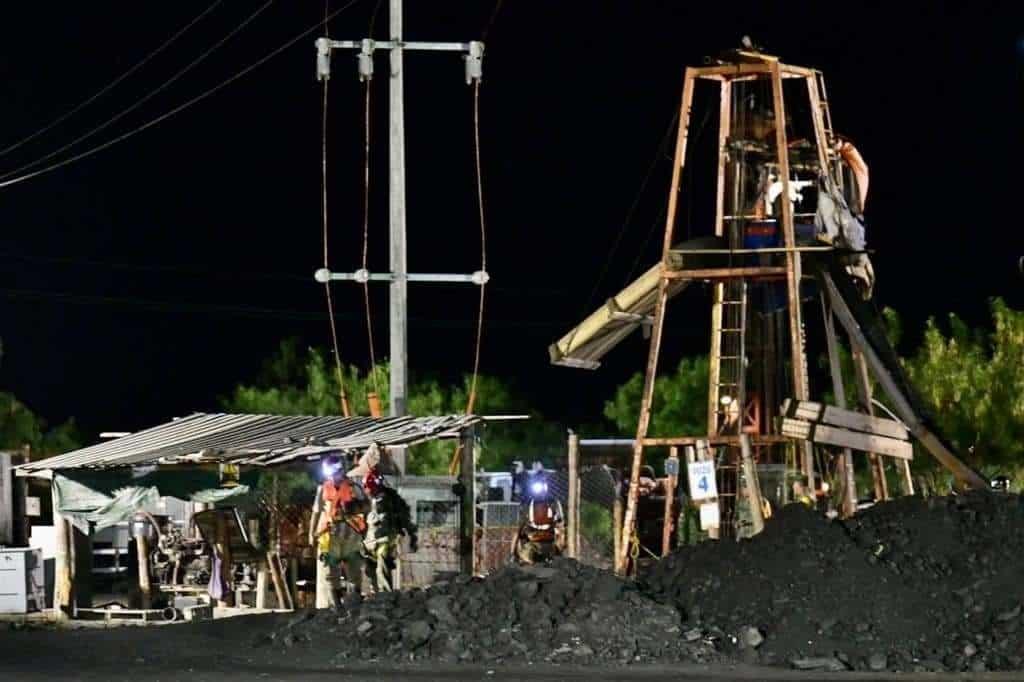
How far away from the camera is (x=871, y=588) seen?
2362cm

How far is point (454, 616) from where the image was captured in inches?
918

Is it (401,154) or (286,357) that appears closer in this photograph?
(401,154)

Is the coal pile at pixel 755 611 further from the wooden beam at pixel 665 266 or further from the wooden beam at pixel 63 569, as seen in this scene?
the wooden beam at pixel 63 569

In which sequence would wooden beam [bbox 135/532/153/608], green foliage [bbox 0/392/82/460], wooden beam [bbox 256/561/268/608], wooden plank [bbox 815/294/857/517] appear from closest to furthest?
wooden beam [bbox 256/561/268/608] → wooden beam [bbox 135/532/153/608] → wooden plank [bbox 815/294/857/517] → green foliage [bbox 0/392/82/460]

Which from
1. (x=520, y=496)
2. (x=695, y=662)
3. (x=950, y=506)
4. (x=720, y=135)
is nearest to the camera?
(x=695, y=662)

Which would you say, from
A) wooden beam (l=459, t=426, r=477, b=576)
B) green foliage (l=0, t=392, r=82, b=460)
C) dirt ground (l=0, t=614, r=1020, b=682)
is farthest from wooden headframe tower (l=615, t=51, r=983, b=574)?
green foliage (l=0, t=392, r=82, b=460)

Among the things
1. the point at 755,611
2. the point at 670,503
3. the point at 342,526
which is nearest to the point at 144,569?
the point at 342,526

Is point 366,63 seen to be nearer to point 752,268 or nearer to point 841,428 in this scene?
point 752,268

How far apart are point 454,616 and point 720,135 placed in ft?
42.9

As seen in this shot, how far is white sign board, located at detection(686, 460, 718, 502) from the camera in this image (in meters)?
30.3

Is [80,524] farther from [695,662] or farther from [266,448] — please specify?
[695,662]

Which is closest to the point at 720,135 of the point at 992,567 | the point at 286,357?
the point at 992,567

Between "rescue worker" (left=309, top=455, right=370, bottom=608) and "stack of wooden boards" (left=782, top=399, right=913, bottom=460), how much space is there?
691cm

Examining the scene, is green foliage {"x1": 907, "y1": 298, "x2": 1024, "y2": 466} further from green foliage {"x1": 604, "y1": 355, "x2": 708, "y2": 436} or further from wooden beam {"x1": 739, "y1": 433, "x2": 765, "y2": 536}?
wooden beam {"x1": 739, "y1": 433, "x2": 765, "y2": 536}
